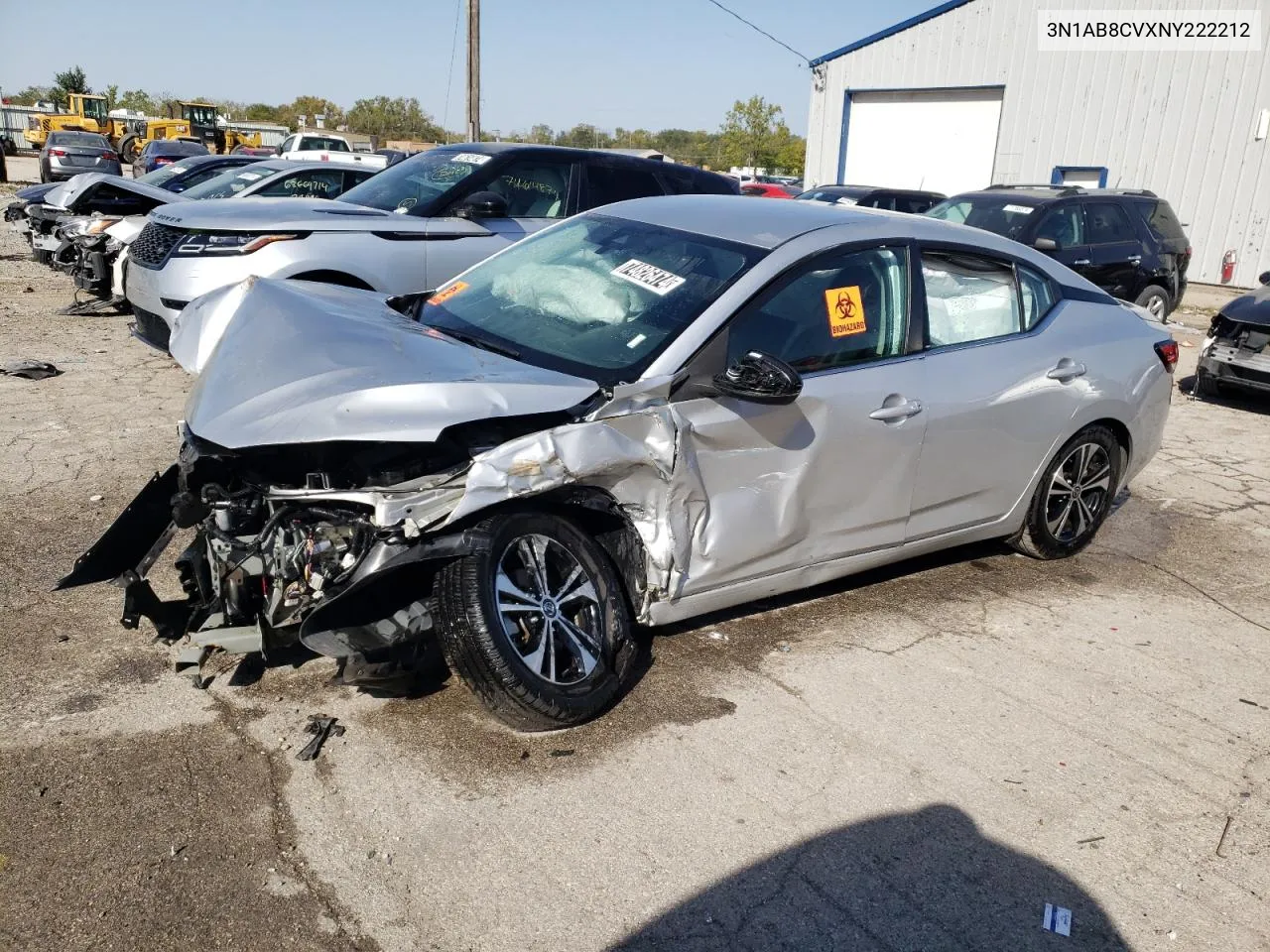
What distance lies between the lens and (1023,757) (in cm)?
365

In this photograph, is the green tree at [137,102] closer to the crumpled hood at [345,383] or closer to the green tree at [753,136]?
the green tree at [753,136]

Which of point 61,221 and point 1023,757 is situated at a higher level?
point 61,221

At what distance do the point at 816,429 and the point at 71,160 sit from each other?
26788mm

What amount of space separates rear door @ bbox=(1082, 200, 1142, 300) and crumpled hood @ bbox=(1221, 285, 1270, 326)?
236 cm

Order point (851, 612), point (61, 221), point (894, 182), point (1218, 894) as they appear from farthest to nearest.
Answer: point (894, 182)
point (61, 221)
point (851, 612)
point (1218, 894)

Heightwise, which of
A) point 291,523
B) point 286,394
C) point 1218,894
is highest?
point 286,394

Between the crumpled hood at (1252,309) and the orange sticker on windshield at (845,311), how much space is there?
6.64 m

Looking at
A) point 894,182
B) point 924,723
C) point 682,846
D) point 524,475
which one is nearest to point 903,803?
point 924,723

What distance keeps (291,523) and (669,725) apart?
1.46m

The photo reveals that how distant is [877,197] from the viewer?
15305mm

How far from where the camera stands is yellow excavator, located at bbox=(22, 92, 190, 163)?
3836 centimetres

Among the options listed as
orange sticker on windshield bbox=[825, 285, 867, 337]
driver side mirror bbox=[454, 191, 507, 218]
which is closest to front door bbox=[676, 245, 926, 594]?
orange sticker on windshield bbox=[825, 285, 867, 337]

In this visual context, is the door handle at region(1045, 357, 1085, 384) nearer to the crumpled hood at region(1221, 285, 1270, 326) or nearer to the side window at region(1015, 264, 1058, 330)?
the side window at region(1015, 264, 1058, 330)

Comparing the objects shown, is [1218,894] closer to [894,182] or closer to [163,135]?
[894,182]
